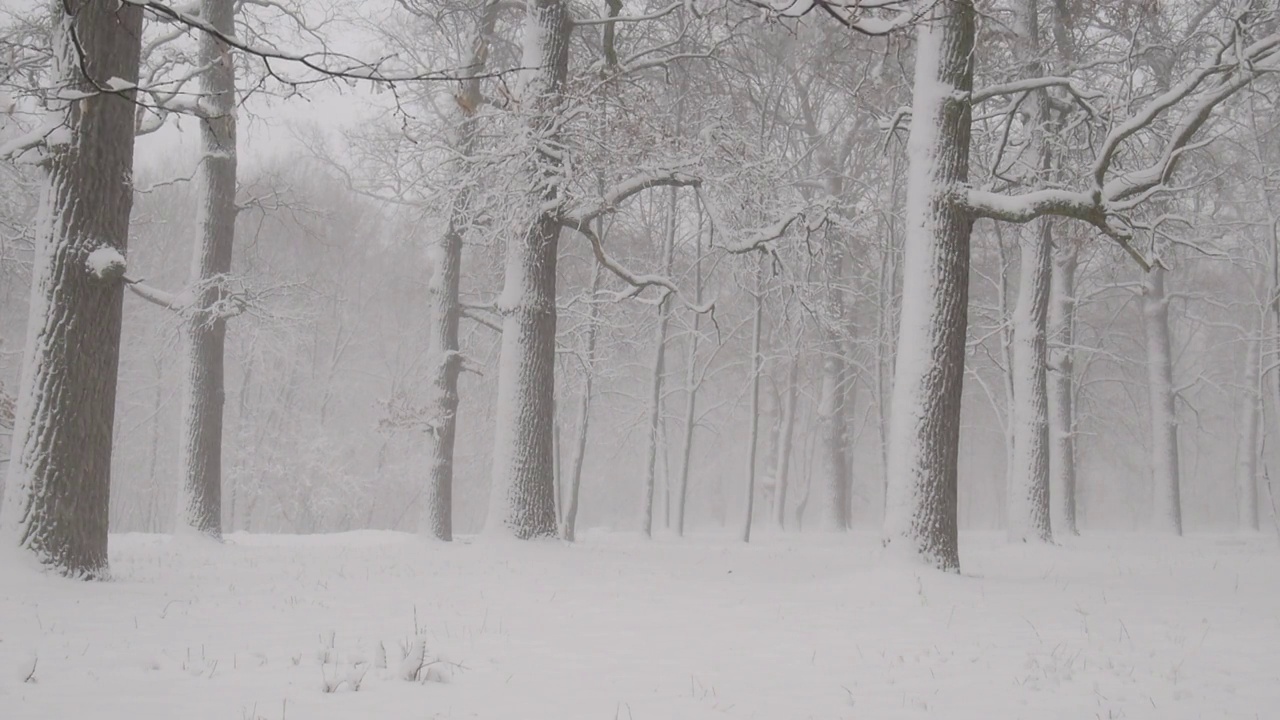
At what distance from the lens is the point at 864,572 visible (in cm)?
890

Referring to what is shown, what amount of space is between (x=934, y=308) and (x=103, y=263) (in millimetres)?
8532

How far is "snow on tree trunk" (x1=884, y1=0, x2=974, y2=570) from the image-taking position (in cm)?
895

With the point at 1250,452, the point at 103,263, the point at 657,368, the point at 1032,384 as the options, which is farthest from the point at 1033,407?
the point at 1250,452

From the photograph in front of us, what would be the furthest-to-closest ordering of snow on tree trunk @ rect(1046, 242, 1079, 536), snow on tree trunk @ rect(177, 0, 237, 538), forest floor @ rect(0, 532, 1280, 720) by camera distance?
snow on tree trunk @ rect(1046, 242, 1079, 536) → snow on tree trunk @ rect(177, 0, 237, 538) → forest floor @ rect(0, 532, 1280, 720)

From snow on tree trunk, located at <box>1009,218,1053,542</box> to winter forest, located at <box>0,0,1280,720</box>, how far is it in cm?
7

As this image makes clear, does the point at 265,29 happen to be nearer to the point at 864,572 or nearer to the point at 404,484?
the point at 864,572

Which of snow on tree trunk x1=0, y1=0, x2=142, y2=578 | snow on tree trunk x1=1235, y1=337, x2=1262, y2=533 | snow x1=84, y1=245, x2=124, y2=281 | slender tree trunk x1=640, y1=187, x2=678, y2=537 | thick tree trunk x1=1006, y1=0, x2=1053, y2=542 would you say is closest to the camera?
snow on tree trunk x1=0, y1=0, x2=142, y2=578

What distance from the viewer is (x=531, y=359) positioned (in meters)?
11.7

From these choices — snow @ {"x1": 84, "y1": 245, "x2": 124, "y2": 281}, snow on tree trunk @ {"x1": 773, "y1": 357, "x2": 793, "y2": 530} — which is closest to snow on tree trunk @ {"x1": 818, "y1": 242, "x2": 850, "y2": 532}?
snow on tree trunk @ {"x1": 773, "y1": 357, "x2": 793, "y2": 530}

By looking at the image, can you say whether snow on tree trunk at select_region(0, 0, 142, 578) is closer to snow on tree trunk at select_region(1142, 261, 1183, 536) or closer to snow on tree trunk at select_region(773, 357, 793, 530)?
snow on tree trunk at select_region(773, 357, 793, 530)

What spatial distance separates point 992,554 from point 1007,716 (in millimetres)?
10059

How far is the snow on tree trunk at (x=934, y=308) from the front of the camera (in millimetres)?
8945

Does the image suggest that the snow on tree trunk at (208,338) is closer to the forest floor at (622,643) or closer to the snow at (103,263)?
the forest floor at (622,643)

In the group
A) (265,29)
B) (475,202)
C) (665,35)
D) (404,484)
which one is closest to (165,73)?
(265,29)
